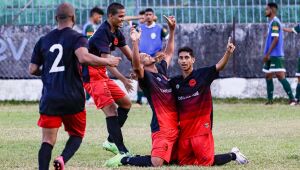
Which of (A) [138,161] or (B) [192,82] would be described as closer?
(A) [138,161]

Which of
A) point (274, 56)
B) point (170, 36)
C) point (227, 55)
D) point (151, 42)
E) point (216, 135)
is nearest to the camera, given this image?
point (227, 55)

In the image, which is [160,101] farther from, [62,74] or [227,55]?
[62,74]

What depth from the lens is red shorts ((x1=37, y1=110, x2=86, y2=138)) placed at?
33.3 ft

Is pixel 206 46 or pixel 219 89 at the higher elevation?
pixel 206 46

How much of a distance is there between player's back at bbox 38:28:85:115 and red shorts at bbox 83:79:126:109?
290 centimetres

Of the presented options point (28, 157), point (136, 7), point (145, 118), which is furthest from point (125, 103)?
point (136, 7)

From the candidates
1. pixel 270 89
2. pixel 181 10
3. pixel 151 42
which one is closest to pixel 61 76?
pixel 151 42

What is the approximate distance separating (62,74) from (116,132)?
2799mm

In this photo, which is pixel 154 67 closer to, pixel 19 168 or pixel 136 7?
pixel 19 168

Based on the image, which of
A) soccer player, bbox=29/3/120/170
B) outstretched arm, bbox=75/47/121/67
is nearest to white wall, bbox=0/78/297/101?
soccer player, bbox=29/3/120/170

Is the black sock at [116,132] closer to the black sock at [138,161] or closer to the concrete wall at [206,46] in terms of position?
the black sock at [138,161]

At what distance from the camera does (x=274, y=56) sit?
23.4 m

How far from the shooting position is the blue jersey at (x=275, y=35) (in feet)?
75.9

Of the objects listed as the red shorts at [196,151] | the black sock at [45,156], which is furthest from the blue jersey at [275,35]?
the black sock at [45,156]
